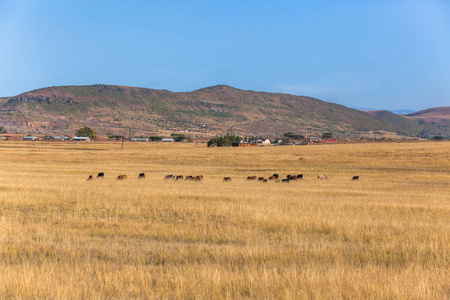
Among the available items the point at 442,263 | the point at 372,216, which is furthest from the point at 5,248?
the point at 372,216

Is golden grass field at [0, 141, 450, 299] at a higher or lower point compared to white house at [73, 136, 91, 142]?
lower

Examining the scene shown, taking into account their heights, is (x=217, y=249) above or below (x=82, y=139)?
below

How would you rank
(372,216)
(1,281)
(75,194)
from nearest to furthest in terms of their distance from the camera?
(1,281), (372,216), (75,194)

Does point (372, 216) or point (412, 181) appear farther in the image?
point (412, 181)

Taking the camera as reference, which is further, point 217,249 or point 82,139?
point 82,139

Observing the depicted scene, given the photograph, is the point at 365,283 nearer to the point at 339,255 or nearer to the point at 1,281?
the point at 339,255

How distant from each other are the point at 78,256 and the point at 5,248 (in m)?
1.77

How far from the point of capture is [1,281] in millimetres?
6133

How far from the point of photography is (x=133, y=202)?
16.0 m

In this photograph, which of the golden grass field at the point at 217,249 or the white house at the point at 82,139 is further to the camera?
the white house at the point at 82,139

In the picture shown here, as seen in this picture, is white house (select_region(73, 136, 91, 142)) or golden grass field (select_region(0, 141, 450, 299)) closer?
golden grass field (select_region(0, 141, 450, 299))

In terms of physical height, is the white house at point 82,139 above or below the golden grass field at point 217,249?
above

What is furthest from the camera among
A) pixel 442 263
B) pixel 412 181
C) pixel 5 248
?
pixel 412 181

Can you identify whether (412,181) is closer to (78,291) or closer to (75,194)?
(75,194)
